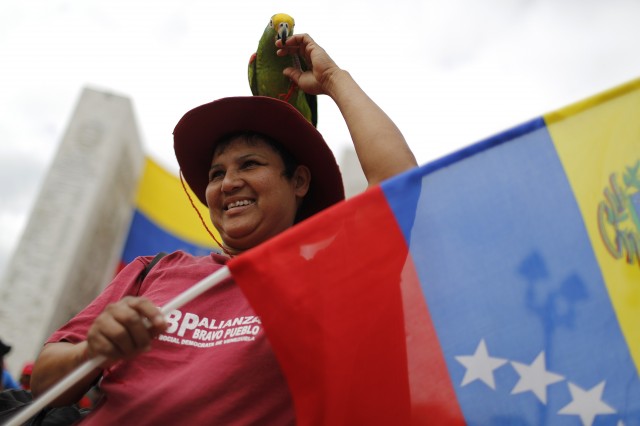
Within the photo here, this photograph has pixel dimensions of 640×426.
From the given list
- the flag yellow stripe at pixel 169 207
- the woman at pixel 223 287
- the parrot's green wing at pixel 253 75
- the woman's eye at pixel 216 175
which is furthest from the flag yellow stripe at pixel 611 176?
the flag yellow stripe at pixel 169 207

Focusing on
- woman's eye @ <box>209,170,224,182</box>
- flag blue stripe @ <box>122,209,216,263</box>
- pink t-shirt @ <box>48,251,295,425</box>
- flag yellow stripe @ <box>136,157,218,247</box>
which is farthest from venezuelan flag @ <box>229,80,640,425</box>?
flag yellow stripe @ <box>136,157,218,247</box>

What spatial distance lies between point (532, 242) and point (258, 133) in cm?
78

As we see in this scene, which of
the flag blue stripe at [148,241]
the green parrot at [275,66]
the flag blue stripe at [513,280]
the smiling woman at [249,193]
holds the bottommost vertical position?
the flag blue stripe at [513,280]

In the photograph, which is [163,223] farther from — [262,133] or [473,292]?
[473,292]

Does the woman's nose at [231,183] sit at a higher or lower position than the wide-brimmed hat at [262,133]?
lower

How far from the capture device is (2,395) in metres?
1.36

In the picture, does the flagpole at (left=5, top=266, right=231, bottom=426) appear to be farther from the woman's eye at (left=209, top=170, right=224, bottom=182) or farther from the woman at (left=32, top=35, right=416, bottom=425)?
the woman's eye at (left=209, top=170, right=224, bottom=182)

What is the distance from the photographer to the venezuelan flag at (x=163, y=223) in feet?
21.7

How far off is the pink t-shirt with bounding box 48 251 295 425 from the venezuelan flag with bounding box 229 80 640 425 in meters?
0.12

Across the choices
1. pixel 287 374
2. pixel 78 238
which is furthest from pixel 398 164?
pixel 78 238

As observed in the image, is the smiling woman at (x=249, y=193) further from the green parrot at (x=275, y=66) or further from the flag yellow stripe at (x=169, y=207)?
the flag yellow stripe at (x=169, y=207)

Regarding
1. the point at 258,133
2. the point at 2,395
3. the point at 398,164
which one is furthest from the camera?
the point at 258,133

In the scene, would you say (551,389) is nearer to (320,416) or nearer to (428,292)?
(428,292)

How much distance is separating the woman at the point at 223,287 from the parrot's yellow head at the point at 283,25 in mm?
48
